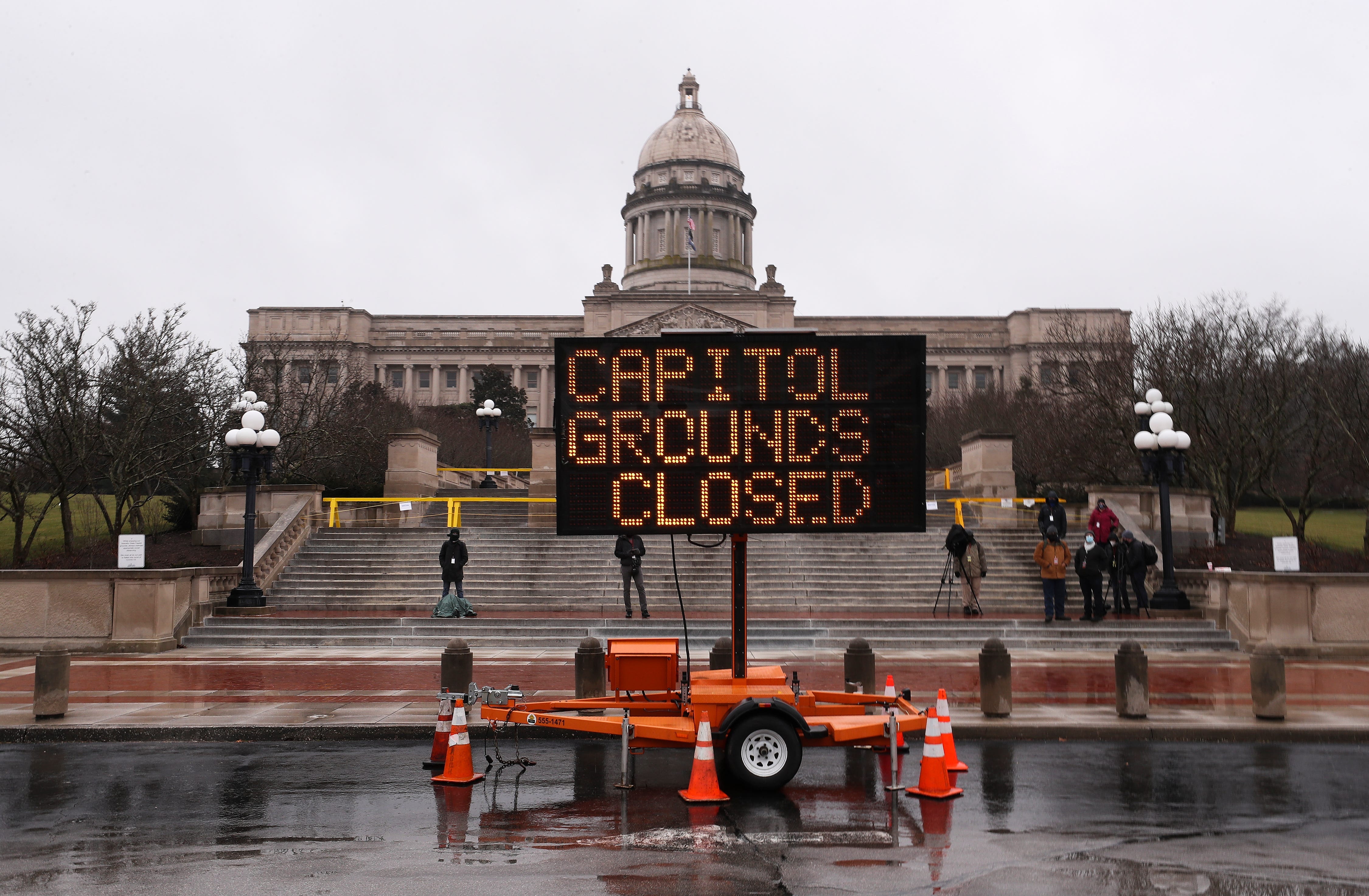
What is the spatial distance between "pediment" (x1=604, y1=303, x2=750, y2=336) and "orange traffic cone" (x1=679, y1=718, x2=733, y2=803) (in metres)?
76.8

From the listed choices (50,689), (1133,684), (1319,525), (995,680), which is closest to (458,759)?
(50,689)

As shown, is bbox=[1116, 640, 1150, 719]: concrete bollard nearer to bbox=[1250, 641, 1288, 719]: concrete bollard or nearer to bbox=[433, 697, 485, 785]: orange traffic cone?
bbox=[1250, 641, 1288, 719]: concrete bollard

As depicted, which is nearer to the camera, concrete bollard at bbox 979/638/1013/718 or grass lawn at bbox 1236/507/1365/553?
concrete bollard at bbox 979/638/1013/718

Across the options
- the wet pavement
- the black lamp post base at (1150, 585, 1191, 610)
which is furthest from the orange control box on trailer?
the black lamp post base at (1150, 585, 1191, 610)

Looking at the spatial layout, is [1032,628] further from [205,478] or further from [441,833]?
[205,478]

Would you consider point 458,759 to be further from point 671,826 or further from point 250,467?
point 250,467

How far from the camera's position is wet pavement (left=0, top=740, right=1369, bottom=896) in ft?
20.1

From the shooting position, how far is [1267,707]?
11180 millimetres

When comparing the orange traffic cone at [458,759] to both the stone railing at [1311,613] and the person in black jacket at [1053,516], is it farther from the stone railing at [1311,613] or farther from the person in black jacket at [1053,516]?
the person in black jacket at [1053,516]

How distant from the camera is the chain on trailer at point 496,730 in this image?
8.91 m

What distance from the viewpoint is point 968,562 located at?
19844 millimetres

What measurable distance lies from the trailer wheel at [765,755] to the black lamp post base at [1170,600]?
549 inches

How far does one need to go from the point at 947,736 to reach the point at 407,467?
26.1 metres

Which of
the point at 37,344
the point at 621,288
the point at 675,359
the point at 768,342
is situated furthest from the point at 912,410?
the point at 621,288
